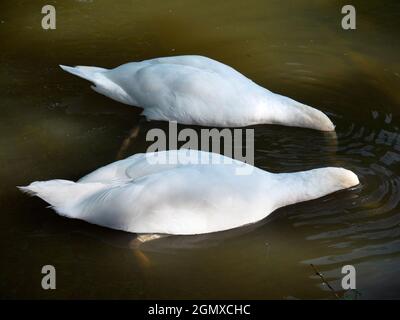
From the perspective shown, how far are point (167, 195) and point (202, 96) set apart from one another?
59.3 inches

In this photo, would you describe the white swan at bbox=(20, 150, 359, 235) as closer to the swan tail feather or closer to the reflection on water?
the swan tail feather

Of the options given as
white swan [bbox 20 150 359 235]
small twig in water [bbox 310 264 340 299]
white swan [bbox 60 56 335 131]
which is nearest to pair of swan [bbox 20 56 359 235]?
white swan [bbox 20 150 359 235]

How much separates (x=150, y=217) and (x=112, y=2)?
4199 millimetres

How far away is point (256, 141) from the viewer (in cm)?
625

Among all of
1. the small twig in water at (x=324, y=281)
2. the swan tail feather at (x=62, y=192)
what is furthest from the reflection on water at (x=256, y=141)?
the swan tail feather at (x=62, y=192)

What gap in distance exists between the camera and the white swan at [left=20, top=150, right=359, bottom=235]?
16.2ft

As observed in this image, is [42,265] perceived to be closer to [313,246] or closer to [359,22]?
[313,246]

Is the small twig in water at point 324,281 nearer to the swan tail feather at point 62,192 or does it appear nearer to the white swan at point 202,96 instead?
the swan tail feather at point 62,192

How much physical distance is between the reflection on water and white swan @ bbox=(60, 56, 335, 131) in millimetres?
135

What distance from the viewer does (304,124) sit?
643 centimetres

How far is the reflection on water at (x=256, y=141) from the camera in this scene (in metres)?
4.74

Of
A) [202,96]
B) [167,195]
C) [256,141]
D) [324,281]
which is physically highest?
[202,96]

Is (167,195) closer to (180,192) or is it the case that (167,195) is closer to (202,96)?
(180,192)

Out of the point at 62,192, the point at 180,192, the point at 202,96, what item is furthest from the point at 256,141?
the point at 62,192
